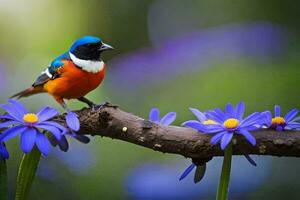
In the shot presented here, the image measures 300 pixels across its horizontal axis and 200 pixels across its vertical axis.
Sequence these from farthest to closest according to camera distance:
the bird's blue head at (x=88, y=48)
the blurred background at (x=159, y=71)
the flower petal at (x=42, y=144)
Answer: the blurred background at (x=159, y=71) < the bird's blue head at (x=88, y=48) < the flower petal at (x=42, y=144)

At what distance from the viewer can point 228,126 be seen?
45 centimetres

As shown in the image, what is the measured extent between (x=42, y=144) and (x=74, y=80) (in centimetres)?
32

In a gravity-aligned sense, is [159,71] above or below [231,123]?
above

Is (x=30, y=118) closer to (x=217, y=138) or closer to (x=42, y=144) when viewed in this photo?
(x=42, y=144)

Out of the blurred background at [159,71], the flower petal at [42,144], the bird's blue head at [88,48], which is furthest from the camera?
the blurred background at [159,71]

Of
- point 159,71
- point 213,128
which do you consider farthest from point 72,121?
point 159,71

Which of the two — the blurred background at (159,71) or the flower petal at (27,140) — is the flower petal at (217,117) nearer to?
the flower petal at (27,140)

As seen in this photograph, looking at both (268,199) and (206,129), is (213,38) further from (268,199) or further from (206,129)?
(206,129)

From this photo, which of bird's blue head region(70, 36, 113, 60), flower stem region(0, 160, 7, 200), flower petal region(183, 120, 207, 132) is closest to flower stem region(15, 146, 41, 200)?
flower stem region(0, 160, 7, 200)

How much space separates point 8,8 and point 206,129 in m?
1.34

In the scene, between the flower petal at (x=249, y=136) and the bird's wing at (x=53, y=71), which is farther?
the bird's wing at (x=53, y=71)

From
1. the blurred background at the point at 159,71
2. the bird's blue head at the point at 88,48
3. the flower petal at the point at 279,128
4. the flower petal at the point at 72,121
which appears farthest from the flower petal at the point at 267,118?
the blurred background at the point at 159,71

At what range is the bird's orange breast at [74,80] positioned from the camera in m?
0.73

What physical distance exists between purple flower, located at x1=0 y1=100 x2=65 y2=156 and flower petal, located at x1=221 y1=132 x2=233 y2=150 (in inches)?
4.8
